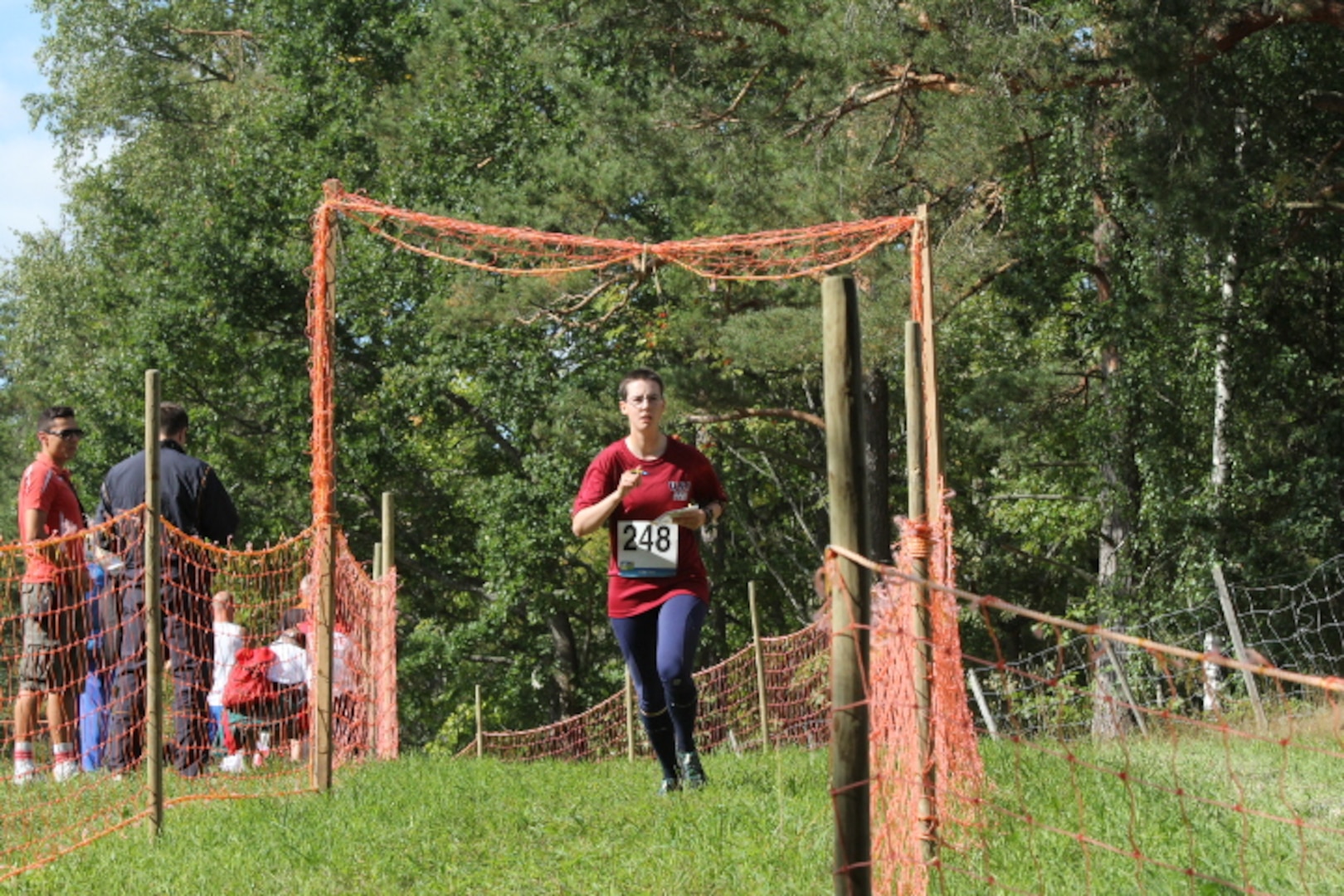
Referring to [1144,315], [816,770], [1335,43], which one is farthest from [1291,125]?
[816,770]

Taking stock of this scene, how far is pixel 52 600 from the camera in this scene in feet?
26.4

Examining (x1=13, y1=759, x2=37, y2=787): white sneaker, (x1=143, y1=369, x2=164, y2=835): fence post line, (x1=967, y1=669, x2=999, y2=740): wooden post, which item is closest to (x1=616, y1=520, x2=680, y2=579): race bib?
(x1=143, y1=369, x2=164, y2=835): fence post line

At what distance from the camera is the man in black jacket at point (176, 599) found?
25.5 ft

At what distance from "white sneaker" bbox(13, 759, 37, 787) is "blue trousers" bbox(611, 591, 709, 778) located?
10.0ft

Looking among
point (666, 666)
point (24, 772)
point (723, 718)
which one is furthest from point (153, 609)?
point (723, 718)

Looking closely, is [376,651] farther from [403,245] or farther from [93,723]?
[403,245]

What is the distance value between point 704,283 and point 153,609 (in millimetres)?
15683

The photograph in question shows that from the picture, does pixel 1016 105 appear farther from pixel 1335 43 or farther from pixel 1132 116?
pixel 1335 43

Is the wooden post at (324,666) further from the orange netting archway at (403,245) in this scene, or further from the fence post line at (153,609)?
the fence post line at (153,609)

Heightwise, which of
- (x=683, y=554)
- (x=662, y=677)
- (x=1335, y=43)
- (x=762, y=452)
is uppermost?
(x=1335, y=43)

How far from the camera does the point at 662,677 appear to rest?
678cm

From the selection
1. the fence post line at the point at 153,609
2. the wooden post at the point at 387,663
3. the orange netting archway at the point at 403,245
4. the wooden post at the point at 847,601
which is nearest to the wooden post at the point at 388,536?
the wooden post at the point at 387,663

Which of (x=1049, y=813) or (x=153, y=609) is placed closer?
(x=1049, y=813)

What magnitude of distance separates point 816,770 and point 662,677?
1044 millimetres
